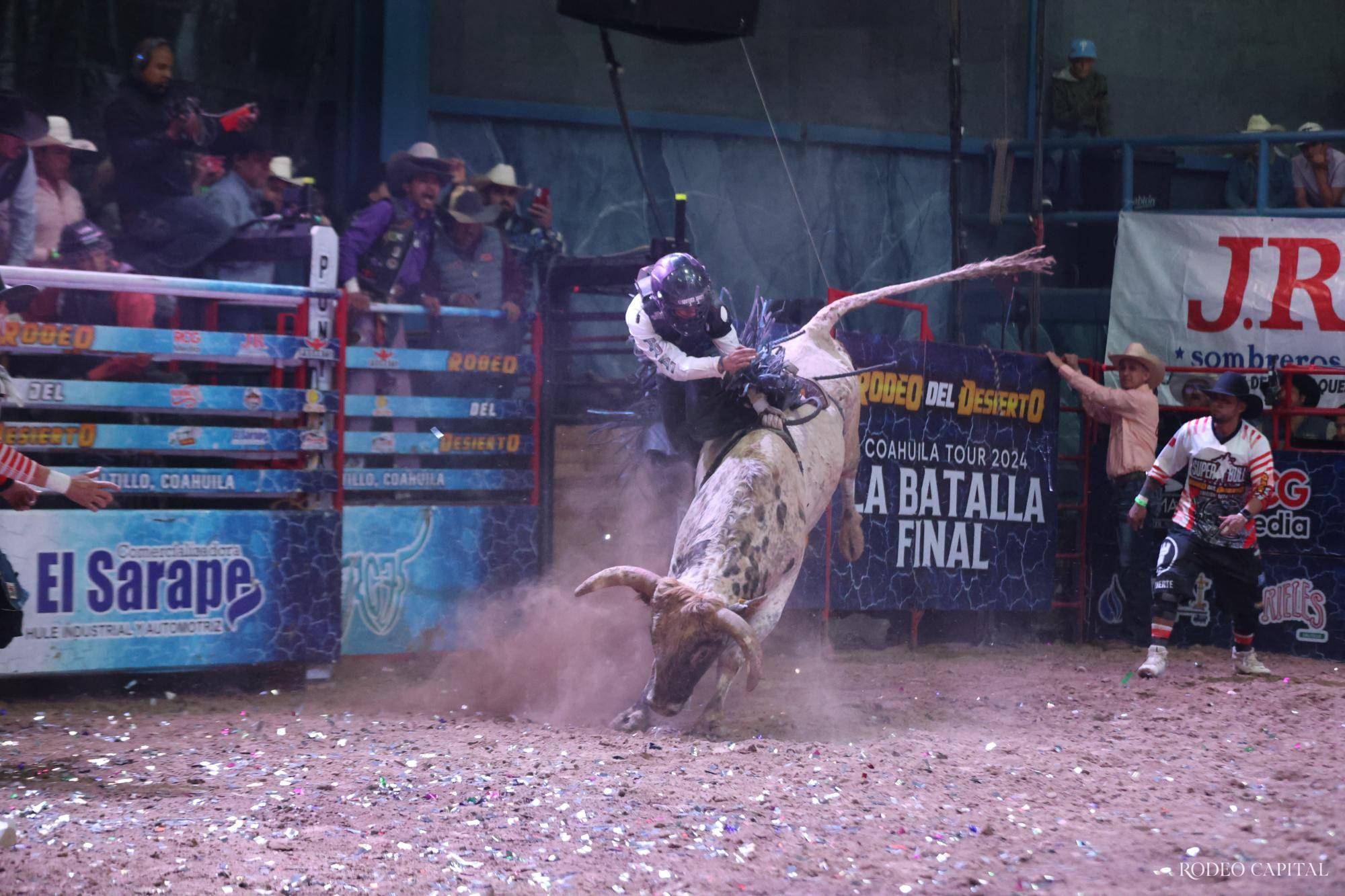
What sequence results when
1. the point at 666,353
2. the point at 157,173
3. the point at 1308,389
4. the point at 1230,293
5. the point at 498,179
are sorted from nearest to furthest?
the point at 666,353 < the point at 157,173 < the point at 498,179 < the point at 1308,389 < the point at 1230,293

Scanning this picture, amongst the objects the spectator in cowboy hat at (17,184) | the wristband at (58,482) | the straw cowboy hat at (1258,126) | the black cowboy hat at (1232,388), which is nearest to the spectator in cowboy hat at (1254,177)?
the straw cowboy hat at (1258,126)

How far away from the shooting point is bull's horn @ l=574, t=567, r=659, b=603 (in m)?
5.78

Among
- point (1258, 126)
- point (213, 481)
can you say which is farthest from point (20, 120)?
point (1258, 126)

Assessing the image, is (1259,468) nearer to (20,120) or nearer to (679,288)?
(679,288)

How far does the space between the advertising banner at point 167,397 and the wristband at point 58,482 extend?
1140 mm

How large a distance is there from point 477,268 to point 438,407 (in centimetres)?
125

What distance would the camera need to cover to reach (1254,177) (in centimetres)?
1245

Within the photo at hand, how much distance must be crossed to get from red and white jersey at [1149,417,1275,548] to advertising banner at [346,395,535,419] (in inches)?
165

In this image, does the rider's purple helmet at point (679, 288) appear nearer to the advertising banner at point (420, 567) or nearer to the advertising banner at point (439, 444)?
the advertising banner at point (439, 444)

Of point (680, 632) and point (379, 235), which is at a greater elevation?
point (379, 235)

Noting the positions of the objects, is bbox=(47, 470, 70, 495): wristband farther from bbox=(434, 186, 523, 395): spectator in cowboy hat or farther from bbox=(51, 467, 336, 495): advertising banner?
bbox=(434, 186, 523, 395): spectator in cowboy hat

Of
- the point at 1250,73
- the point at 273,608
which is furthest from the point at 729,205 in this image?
the point at 273,608

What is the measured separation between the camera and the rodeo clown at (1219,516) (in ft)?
27.1

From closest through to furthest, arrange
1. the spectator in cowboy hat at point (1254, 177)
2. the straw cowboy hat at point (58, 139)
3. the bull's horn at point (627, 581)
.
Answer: the bull's horn at point (627, 581)
the straw cowboy hat at point (58, 139)
the spectator in cowboy hat at point (1254, 177)
